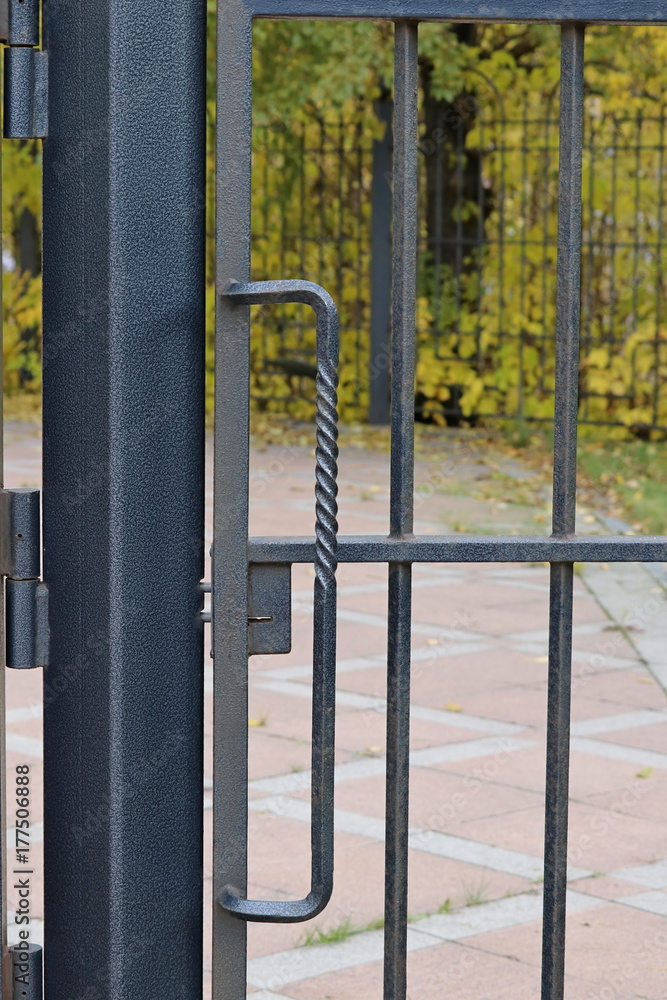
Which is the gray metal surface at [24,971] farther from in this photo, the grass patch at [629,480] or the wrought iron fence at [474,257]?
the wrought iron fence at [474,257]

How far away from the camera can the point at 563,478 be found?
1.49 meters

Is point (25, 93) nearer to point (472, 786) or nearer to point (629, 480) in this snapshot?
point (472, 786)

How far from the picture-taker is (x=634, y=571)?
22.1ft

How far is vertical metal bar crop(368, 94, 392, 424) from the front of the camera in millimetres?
11125

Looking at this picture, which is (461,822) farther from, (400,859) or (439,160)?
(439,160)

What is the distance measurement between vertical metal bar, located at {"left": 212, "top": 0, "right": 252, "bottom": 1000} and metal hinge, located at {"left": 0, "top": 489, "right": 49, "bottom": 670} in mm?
185

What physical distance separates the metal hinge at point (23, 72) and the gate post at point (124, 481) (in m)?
0.01

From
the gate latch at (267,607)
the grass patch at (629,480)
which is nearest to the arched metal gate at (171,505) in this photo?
the gate latch at (267,607)

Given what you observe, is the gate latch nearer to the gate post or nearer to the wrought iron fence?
the gate post

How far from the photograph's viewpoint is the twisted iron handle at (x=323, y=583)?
1353 mm

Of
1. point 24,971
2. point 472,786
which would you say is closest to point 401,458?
point 24,971

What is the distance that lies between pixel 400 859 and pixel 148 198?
0.70 meters

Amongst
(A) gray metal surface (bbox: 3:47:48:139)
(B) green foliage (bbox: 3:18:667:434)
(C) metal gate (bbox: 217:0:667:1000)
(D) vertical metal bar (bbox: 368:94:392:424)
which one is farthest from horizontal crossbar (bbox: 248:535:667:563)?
(D) vertical metal bar (bbox: 368:94:392:424)

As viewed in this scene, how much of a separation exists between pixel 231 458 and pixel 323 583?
15 centimetres
